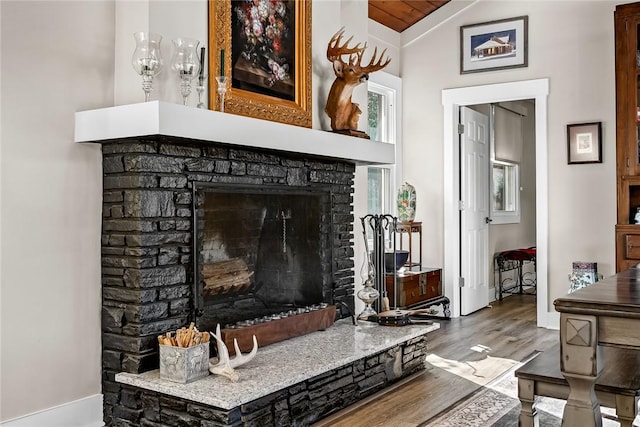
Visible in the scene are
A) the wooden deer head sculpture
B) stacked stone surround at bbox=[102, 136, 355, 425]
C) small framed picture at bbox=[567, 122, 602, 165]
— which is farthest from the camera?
small framed picture at bbox=[567, 122, 602, 165]

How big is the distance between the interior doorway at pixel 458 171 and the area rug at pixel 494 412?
2.19 m

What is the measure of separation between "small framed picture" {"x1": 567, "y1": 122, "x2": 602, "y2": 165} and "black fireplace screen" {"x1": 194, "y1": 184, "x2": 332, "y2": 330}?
2.51 m

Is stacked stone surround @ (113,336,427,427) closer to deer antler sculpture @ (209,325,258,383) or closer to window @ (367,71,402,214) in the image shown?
deer antler sculpture @ (209,325,258,383)

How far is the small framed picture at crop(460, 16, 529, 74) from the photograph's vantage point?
5.70 meters

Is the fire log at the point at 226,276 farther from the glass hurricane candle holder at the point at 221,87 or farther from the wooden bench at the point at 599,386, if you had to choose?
the wooden bench at the point at 599,386

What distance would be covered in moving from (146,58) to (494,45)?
398 centimetres

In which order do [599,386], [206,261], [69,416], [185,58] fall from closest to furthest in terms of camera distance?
[599,386] → [69,416] → [185,58] → [206,261]

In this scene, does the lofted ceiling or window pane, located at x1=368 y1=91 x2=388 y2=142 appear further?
window pane, located at x1=368 y1=91 x2=388 y2=142

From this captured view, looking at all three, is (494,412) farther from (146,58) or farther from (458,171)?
(458,171)

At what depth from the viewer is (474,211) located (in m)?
6.42

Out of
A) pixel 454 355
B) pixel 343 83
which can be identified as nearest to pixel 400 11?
pixel 343 83

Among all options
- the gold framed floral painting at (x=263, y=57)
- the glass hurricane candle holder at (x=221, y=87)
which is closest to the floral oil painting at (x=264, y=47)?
the gold framed floral painting at (x=263, y=57)

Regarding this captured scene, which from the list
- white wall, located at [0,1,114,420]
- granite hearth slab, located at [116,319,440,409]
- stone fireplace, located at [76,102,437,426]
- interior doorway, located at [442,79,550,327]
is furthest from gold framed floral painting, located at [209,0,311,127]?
interior doorway, located at [442,79,550,327]

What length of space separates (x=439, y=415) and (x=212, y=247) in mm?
1480
